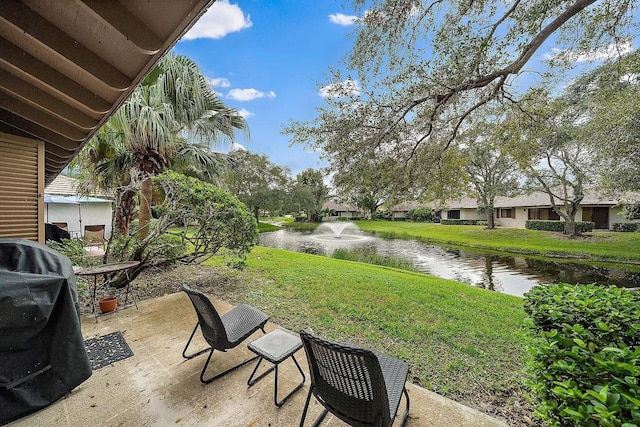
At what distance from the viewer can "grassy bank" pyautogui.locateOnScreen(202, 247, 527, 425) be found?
2523 millimetres

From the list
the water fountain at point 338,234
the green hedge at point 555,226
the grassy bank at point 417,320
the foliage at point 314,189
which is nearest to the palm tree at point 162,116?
the grassy bank at point 417,320

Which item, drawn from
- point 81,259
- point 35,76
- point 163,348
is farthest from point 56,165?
→ point 163,348

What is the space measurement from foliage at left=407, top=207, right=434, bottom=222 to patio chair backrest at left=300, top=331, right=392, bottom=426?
35.5 m

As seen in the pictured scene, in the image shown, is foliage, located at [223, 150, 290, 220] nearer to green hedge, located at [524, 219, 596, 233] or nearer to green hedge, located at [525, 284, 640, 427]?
green hedge, located at [524, 219, 596, 233]

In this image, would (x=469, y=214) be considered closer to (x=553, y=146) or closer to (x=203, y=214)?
(x=553, y=146)

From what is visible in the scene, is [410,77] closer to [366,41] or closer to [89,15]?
[366,41]

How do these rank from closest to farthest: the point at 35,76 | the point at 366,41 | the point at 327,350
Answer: the point at 327,350 < the point at 35,76 < the point at 366,41

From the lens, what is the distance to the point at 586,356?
1.22 metres

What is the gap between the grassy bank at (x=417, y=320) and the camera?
2.52 metres

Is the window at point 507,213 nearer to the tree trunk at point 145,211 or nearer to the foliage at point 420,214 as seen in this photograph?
the foliage at point 420,214

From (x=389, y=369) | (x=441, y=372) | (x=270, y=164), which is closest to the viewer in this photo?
(x=389, y=369)

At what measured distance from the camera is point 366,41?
439cm

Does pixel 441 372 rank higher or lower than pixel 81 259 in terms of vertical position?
lower

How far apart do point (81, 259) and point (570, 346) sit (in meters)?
7.10
